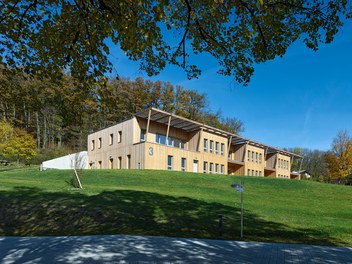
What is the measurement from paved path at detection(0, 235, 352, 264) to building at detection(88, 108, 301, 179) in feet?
Result: 70.8

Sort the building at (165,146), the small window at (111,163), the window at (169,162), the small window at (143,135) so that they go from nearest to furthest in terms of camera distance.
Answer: the building at (165,146) → the window at (169,162) → the small window at (143,135) → the small window at (111,163)

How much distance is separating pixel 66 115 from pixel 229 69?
360cm

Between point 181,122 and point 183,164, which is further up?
point 181,122

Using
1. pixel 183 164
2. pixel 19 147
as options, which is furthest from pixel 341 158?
pixel 19 147

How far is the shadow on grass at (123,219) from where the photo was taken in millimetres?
8938

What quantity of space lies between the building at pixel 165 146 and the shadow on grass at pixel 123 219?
17208 millimetres

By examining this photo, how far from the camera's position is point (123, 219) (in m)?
10.1

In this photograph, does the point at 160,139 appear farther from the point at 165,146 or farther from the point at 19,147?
the point at 19,147

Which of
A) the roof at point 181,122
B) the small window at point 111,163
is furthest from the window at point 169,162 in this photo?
the small window at point 111,163

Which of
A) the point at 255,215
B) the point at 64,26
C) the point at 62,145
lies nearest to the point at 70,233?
the point at 64,26

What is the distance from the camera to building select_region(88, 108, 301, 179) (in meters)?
30.4

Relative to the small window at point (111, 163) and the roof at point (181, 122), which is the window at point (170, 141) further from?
the small window at point (111, 163)

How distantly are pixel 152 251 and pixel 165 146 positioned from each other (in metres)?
24.5

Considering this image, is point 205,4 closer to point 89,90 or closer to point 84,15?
point 84,15
